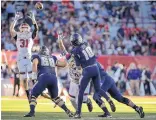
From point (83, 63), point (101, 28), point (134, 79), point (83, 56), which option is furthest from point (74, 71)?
point (101, 28)

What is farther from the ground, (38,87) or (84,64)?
(84,64)

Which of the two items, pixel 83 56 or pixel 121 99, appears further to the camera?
pixel 121 99

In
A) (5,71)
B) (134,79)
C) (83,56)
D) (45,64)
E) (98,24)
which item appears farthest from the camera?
(98,24)

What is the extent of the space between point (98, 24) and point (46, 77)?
59.8ft

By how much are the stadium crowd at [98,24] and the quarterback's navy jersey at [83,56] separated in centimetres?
1580

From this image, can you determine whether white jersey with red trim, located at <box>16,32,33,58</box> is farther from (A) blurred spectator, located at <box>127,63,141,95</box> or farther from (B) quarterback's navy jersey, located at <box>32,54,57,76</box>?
(A) blurred spectator, located at <box>127,63,141,95</box>

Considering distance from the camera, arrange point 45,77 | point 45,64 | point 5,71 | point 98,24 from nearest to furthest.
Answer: point 45,77 < point 45,64 < point 5,71 < point 98,24

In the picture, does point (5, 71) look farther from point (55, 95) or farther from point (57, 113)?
point (55, 95)

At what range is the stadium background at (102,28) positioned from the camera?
31.3m

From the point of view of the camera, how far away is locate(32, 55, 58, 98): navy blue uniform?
15.6 meters

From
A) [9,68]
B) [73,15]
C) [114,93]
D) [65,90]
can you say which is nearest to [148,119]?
[114,93]

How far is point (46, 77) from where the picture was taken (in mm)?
15617

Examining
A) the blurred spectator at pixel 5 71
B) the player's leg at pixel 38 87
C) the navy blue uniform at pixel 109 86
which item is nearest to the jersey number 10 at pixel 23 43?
the navy blue uniform at pixel 109 86

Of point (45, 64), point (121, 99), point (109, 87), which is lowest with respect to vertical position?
point (121, 99)
